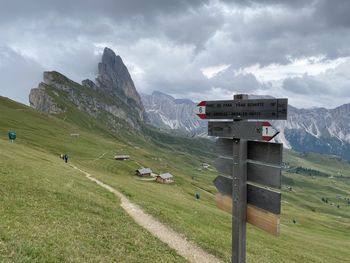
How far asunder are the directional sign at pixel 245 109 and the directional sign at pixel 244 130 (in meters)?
0.27

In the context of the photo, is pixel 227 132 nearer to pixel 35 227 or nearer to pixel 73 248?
pixel 73 248

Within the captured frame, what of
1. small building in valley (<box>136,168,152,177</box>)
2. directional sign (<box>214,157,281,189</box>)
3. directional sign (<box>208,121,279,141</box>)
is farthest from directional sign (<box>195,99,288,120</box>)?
small building in valley (<box>136,168,152,177</box>)

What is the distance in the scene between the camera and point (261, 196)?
11906 mm

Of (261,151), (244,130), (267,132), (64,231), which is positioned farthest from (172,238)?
(267,132)

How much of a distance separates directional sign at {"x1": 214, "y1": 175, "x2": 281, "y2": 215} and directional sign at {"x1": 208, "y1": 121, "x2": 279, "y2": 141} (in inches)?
66.2

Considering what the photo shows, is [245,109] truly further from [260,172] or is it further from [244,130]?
[260,172]

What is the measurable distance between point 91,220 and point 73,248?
6.92 m

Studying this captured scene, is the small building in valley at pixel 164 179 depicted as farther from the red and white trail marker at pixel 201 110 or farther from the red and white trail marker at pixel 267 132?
the red and white trail marker at pixel 267 132

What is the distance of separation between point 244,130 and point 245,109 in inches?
29.6

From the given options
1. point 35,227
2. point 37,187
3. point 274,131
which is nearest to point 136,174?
point 37,187

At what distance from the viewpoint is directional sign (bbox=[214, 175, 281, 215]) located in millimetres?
11391

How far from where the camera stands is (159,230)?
94.9 ft

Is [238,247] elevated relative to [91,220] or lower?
elevated

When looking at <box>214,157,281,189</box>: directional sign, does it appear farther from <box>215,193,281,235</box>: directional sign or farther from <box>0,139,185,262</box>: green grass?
<box>0,139,185,262</box>: green grass
